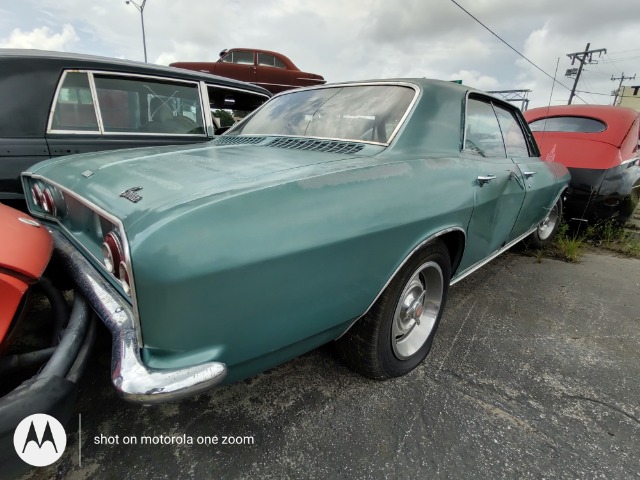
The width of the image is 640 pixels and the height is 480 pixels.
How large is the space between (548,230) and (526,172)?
1910 mm

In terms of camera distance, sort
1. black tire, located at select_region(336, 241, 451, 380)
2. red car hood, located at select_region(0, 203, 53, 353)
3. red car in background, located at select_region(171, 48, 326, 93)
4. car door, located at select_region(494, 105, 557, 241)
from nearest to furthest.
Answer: red car hood, located at select_region(0, 203, 53, 353)
black tire, located at select_region(336, 241, 451, 380)
car door, located at select_region(494, 105, 557, 241)
red car in background, located at select_region(171, 48, 326, 93)

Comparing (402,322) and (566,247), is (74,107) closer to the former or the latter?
(402,322)

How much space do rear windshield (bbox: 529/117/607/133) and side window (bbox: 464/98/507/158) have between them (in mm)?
2912

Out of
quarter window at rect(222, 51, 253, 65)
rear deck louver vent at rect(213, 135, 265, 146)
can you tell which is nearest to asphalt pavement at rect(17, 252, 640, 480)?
rear deck louver vent at rect(213, 135, 265, 146)

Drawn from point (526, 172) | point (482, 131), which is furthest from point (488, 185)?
point (526, 172)

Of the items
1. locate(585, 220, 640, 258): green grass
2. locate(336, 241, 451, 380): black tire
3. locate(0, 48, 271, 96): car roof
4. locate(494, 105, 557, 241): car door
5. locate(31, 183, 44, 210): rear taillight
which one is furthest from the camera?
locate(585, 220, 640, 258): green grass

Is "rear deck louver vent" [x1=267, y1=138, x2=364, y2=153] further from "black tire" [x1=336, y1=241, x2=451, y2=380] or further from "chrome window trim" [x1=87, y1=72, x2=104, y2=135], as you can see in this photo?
"chrome window trim" [x1=87, y1=72, x2=104, y2=135]

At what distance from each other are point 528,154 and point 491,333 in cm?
176

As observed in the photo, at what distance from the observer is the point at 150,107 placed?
355 centimetres

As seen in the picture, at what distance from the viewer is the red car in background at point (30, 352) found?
1021 millimetres

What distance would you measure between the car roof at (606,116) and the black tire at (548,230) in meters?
1.13

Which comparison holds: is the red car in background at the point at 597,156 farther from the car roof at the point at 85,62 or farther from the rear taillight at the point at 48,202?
the rear taillight at the point at 48,202

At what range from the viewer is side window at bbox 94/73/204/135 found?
3.22m

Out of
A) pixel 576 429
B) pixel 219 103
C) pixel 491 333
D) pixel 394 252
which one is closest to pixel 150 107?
pixel 219 103
